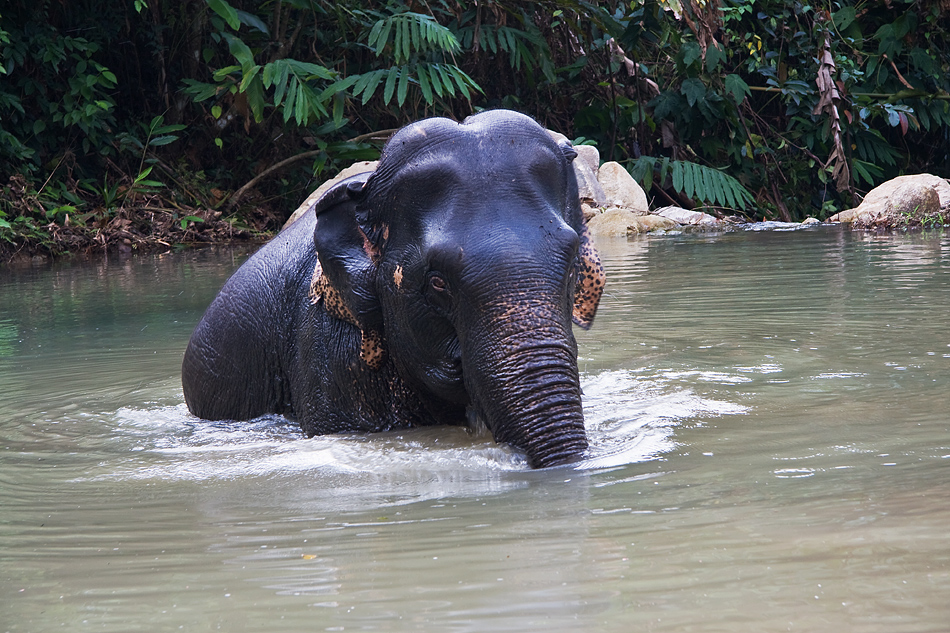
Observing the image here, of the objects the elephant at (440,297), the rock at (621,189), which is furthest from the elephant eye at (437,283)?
the rock at (621,189)

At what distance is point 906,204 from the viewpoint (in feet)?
47.6

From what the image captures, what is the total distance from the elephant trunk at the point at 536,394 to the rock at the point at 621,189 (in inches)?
493

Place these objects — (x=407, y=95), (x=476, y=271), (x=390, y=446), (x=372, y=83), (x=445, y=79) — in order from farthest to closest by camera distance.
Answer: (x=407, y=95) < (x=445, y=79) < (x=372, y=83) < (x=390, y=446) < (x=476, y=271)

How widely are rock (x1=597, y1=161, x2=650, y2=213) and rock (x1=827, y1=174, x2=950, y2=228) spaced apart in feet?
9.87

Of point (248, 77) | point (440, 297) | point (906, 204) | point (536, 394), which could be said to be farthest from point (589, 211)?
point (536, 394)

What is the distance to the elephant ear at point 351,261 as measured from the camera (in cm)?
430

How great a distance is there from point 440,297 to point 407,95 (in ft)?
46.2

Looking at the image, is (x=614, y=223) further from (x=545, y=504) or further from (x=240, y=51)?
(x=545, y=504)

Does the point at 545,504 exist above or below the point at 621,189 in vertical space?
below

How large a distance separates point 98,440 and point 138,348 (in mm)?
2570

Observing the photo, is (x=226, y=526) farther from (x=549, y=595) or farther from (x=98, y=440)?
(x=98, y=440)

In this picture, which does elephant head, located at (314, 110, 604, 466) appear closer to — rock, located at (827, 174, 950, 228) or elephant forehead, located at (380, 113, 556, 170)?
elephant forehead, located at (380, 113, 556, 170)

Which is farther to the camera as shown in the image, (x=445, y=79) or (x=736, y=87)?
(x=736, y=87)

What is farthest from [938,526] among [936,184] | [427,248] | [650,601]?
[936,184]
